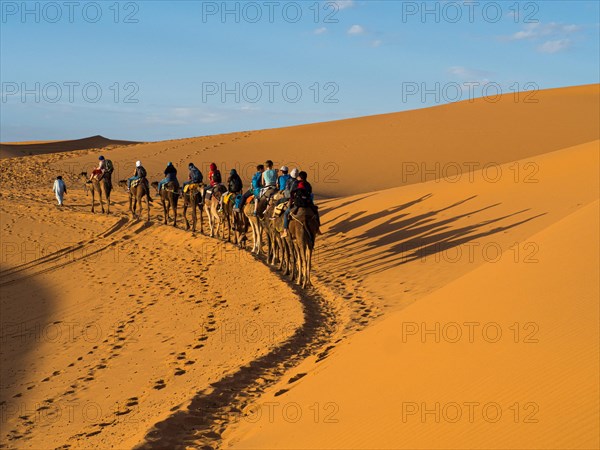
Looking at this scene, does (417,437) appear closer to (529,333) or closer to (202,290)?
(529,333)

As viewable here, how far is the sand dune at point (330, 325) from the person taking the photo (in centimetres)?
718

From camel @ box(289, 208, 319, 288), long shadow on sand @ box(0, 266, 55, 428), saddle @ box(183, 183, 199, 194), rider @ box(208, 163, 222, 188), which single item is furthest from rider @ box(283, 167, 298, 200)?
saddle @ box(183, 183, 199, 194)

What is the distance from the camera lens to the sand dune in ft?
23.6

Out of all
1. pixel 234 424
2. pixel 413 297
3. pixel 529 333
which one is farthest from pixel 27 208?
pixel 529 333

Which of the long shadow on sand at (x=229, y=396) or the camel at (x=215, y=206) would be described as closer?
the long shadow on sand at (x=229, y=396)

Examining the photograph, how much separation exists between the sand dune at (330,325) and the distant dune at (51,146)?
36.1 m

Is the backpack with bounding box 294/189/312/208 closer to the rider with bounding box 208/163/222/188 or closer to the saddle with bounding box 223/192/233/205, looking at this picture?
the saddle with bounding box 223/192/233/205

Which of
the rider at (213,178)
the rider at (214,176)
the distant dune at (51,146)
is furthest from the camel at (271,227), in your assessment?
the distant dune at (51,146)

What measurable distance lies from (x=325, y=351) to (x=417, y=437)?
5.03 m

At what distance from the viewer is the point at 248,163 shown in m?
48.1

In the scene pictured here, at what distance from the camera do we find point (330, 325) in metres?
13.9

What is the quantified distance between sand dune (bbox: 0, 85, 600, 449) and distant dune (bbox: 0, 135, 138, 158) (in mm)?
36062

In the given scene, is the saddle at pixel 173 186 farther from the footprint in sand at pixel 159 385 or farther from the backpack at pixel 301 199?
the footprint in sand at pixel 159 385

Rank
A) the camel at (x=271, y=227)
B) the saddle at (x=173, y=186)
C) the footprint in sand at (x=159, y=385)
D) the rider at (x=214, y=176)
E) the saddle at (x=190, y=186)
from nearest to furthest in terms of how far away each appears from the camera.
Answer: the footprint in sand at (x=159, y=385), the camel at (x=271, y=227), the rider at (x=214, y=176), the saddle at (x=190, y=186), the saddle at (x=173, y=186)
